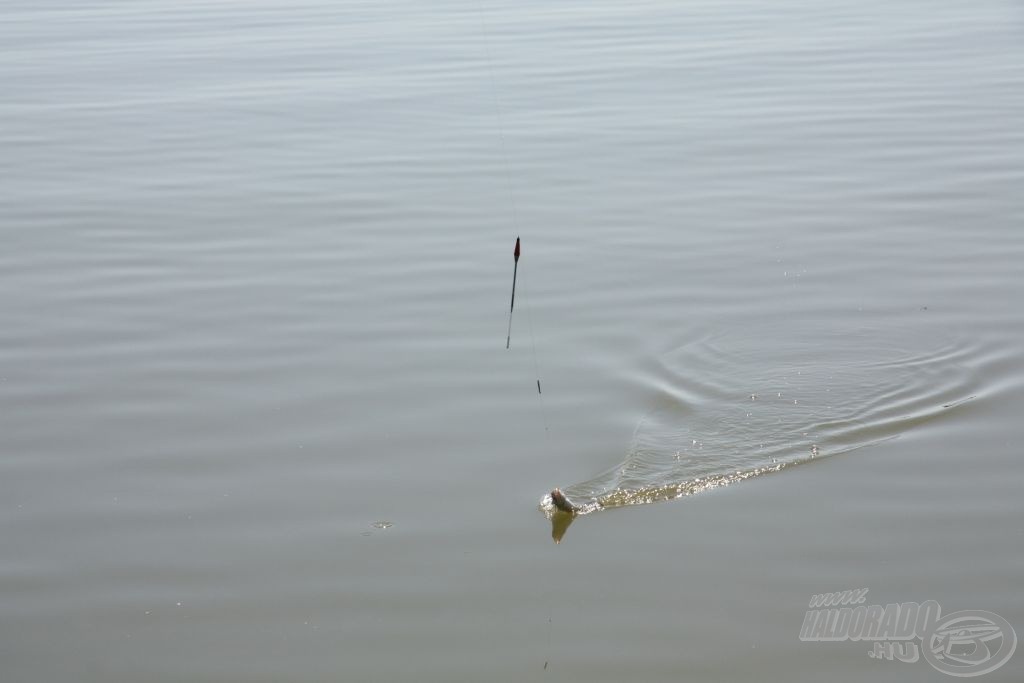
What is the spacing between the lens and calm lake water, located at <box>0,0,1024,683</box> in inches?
232

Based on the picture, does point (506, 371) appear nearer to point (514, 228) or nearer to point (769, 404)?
point (769, 404)

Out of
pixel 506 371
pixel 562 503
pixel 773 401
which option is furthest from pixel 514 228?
pixel 562 503

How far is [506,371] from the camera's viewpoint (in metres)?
8.21

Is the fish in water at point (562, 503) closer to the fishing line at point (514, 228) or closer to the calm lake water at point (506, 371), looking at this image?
the calm lake water at point (506, 371)

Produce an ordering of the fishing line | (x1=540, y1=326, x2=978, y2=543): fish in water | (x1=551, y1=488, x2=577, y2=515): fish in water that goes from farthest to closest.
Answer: (x1=540, y1=326, x2=978, y2=543): fish in water < (x1=551, y1=488, x2=577, y2=515): fish in water < the fishing line

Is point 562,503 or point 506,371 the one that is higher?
point 506,371

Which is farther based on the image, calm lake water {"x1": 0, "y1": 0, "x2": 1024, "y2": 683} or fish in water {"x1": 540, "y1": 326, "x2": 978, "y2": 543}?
fish in water {"x1": 540, "y1": 326, "x2": 978, "y2": 543}

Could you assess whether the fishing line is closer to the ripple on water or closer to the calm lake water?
the calm lake water

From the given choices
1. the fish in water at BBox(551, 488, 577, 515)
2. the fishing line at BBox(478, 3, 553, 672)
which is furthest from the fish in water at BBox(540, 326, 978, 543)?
the fishing line at BBox(478, 3, 553, 672)

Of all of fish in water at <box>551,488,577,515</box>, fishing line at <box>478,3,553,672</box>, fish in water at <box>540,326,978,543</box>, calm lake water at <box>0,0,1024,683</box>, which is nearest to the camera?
calm lake water at <box>0,0,1024,683</box>

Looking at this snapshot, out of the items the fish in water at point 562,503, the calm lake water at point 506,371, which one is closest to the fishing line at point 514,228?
the calm lake water at point 506,371

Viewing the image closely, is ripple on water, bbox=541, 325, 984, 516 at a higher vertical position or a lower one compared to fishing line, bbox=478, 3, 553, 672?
lower

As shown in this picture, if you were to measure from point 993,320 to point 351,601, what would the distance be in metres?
4.87

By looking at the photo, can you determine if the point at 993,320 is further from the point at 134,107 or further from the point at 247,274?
the point at 134,107
